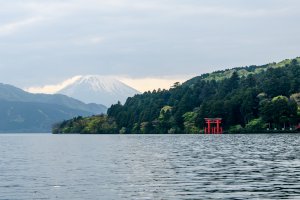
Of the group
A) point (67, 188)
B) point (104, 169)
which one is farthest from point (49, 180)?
point (104, 169)

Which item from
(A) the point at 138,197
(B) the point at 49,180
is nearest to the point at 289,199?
(A) the point at 138,197

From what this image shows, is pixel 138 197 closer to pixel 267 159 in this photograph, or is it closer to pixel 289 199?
pixel 289 199

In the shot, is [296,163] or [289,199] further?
[296,163]

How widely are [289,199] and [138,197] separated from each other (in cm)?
1055

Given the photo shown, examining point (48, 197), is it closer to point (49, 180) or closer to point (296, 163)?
point (49, 180)

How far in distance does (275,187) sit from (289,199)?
667 cm

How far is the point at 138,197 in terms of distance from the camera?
44.4m

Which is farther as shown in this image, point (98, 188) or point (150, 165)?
point (150, 165)

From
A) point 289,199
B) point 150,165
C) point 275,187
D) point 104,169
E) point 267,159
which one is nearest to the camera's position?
point 289,199

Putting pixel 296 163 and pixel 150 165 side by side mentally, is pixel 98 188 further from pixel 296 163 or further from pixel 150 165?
pixel 296 163

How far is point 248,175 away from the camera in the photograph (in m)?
58.3

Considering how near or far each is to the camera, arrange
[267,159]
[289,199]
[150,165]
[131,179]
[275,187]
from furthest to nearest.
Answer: [267,159], [150,165], [131,179], [275,187], [289,199]

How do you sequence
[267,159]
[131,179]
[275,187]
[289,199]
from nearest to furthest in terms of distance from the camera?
[289,199]
[275,187]
[131,179]
[267,159]

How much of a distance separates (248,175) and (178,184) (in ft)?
30.4
